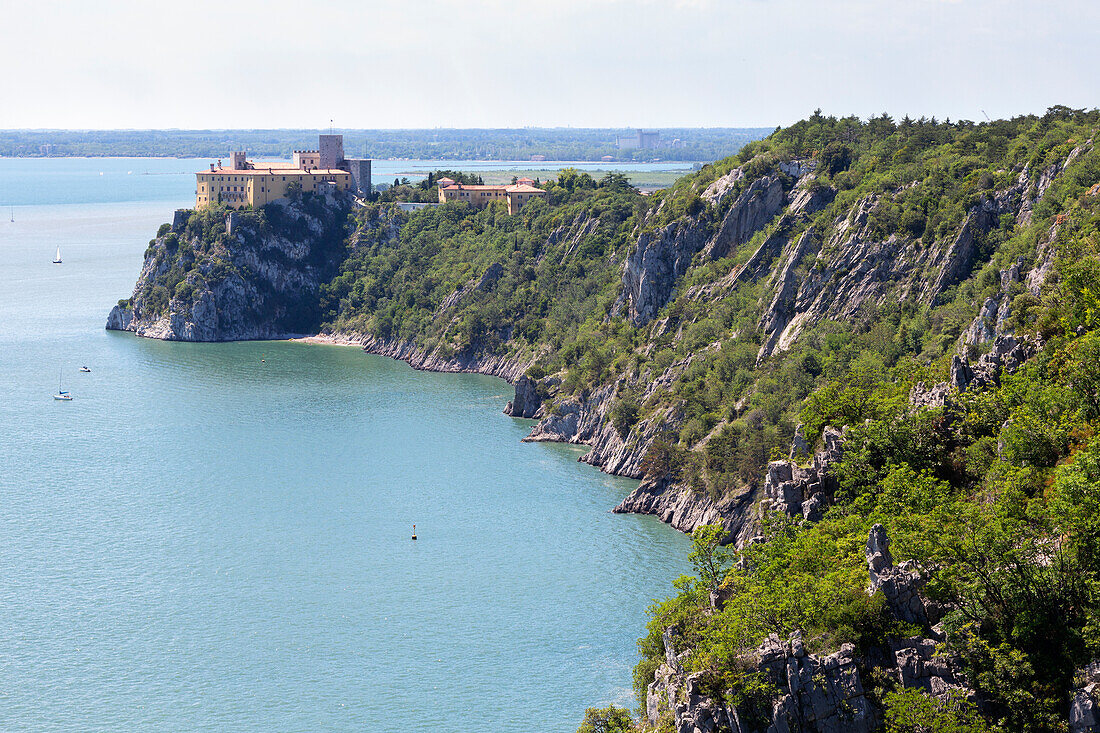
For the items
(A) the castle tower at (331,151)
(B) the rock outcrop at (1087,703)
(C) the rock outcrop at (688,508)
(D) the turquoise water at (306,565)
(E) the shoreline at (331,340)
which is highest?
(A) the castle tower at (331,151)

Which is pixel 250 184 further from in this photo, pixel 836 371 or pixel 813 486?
pixel 813 486

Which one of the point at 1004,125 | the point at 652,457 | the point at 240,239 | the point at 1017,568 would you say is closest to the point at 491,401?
the point at 652,457

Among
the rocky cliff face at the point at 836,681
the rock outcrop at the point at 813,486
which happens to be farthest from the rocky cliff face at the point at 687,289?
the rocky cliff face at the point at 836,681

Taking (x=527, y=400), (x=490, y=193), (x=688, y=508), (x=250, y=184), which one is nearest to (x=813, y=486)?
(x=688, y=508)

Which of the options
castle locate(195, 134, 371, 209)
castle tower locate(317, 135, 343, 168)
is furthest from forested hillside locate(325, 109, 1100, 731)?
castle tower locate(317, 135, 343, 168)

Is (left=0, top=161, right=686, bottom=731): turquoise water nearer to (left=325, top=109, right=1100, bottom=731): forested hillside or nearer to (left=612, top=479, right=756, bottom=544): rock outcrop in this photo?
(left=612, top=479, right=756, bottom=544): rock outcrop

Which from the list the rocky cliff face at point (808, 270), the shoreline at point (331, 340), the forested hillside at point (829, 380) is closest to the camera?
the forested hillside at point (829, 380)

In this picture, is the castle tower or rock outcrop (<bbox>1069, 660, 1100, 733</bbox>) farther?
the castle tower

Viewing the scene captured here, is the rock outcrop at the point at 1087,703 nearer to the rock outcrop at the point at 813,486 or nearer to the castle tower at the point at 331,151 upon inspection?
the rock outcrop at the point at 813,486
